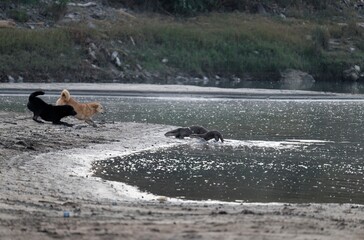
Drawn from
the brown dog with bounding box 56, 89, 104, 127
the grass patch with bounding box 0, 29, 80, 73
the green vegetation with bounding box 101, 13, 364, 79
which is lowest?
the green vegetation with bounding box 101, 13, 364, 79

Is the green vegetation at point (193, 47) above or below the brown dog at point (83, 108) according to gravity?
below

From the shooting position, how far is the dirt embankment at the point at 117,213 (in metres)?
8.31

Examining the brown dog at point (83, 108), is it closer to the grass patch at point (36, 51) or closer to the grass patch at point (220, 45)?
the grass patch at point (36, 51)

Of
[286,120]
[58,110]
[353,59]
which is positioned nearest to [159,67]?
[353,59]

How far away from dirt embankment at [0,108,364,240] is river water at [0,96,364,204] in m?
1.06

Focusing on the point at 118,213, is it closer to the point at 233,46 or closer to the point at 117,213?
the point at 117,213

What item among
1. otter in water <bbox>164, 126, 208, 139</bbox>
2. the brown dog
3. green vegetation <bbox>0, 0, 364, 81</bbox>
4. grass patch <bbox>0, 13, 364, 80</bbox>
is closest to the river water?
otter in water <bbox>164, 126, 208, 139</bbox>

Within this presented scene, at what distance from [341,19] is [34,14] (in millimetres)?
22338

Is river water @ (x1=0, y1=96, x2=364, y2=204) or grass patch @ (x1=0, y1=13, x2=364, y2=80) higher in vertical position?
river water @ (x1=0, y1=96, x2=364, y2=204)

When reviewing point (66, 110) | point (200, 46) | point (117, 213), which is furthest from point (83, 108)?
point (200, 46)

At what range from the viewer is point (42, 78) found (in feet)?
128

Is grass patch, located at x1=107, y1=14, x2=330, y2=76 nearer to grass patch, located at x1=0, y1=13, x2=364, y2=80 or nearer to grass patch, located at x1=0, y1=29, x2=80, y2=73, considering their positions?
grass patch, located at x1=0, y1=13, x2=364, y2=80

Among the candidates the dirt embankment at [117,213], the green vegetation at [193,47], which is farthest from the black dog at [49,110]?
the green vegetation at [193,47]

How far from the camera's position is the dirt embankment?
8312mm
